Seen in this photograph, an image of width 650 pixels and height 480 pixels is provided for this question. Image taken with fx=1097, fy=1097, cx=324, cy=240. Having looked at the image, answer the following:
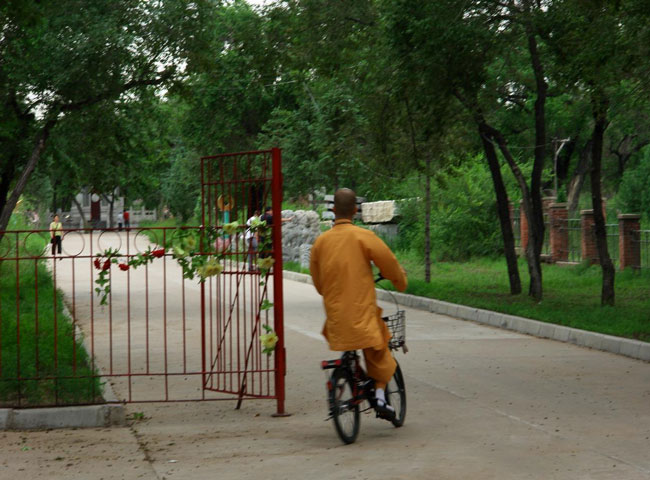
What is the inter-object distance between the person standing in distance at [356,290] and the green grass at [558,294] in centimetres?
692

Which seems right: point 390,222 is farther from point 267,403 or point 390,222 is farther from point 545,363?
point 267,403

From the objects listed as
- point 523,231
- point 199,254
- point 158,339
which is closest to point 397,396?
point 199,254

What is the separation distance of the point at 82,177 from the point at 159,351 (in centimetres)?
1024

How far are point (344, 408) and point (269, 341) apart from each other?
1418 millimetres

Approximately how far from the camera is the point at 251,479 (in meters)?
6.70

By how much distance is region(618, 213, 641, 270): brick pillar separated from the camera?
26.5 meters

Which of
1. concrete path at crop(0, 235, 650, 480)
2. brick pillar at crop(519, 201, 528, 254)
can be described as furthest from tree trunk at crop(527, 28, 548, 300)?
brick pillar at crop(519, 201, 528, 254)

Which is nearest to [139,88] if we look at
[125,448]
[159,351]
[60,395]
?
[159,351]

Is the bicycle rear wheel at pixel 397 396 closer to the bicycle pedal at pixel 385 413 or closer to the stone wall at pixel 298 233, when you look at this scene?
the bicycle pedal at pixel 385 413

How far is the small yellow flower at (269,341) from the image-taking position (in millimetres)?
8875

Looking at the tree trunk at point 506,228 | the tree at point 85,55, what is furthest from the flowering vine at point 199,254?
the tree trunk at point 506,228

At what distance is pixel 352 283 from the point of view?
770 cm

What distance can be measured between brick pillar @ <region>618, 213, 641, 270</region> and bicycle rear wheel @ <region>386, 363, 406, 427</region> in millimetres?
19310

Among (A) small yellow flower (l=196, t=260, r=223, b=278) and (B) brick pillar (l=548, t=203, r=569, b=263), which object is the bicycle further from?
(B) brick pillar (l=548, t=203, r=569, b=263)
